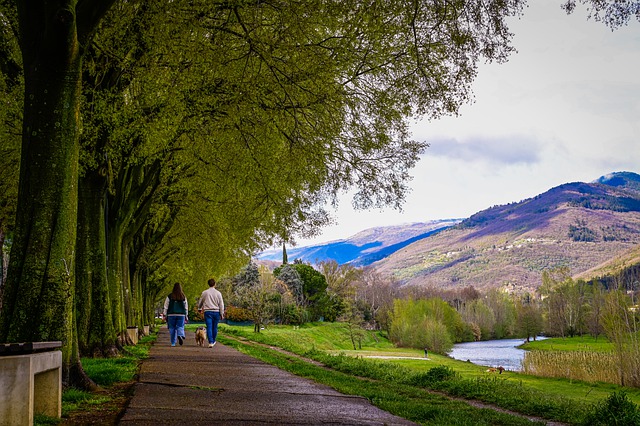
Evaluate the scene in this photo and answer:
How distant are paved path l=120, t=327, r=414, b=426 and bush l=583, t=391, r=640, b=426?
357 cm

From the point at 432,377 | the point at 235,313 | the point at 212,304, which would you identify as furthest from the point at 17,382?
the point at 235,313

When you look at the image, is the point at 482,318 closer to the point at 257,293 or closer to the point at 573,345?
the point at 573,345

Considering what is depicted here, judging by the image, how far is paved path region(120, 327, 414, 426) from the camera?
7297mm

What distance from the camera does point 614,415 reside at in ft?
32.7

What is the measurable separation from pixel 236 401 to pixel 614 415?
20.0ft

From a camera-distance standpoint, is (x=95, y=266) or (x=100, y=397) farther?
(x=95, y=266)

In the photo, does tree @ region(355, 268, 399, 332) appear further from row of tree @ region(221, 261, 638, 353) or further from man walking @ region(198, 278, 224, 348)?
man walking @ region(198, 278, 224, 348)

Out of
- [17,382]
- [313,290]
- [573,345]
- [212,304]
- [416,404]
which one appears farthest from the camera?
[313,290]

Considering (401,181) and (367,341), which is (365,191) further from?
(367,341)

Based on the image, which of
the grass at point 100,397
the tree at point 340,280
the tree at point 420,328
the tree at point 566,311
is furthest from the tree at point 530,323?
the grass at point 100,397

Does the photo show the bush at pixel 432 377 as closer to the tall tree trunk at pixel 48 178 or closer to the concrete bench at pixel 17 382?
the tall tree trunk at pixel 48 178

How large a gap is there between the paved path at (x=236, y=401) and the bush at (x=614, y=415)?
357 cm

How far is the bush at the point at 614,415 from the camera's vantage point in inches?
386

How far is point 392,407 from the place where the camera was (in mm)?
9633
